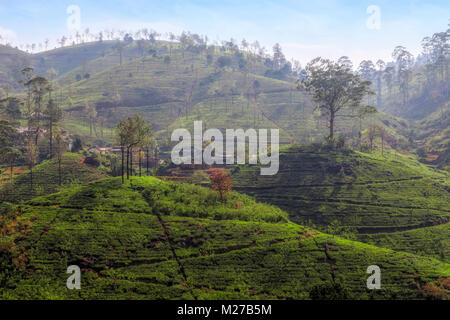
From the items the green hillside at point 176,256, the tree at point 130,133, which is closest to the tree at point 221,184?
the green hillside at point 176,256

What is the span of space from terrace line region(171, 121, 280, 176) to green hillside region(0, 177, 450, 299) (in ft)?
96.4

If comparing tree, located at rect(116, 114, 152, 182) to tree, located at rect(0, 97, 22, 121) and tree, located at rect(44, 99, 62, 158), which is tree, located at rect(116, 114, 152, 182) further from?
tree, located at rect(0, 97, 22, 121)

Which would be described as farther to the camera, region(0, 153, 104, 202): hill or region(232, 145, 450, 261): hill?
region(0, 153, 104, 202): hill

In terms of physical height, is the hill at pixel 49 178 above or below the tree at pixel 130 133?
below

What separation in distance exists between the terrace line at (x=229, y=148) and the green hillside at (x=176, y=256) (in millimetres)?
29394

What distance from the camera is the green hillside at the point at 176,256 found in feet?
85.8

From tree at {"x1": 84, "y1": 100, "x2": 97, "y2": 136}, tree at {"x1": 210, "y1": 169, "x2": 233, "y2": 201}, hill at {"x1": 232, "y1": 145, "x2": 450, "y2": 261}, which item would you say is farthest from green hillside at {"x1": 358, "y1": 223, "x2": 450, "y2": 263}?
tree at {"x1": 84, "y1": 100, "x2": 97, "y2": 136}

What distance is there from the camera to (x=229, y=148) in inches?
3676

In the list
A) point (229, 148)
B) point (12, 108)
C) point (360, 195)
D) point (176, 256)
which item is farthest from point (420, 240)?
point (12, 108)

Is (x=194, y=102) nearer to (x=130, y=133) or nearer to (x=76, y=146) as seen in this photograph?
(x=76, y=146)

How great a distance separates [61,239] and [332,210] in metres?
43.3

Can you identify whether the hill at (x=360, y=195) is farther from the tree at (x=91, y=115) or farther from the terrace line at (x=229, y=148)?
the tree at (x=91, y=115)

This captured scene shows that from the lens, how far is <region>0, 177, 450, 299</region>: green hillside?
85.8ft

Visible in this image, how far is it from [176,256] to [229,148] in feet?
213
